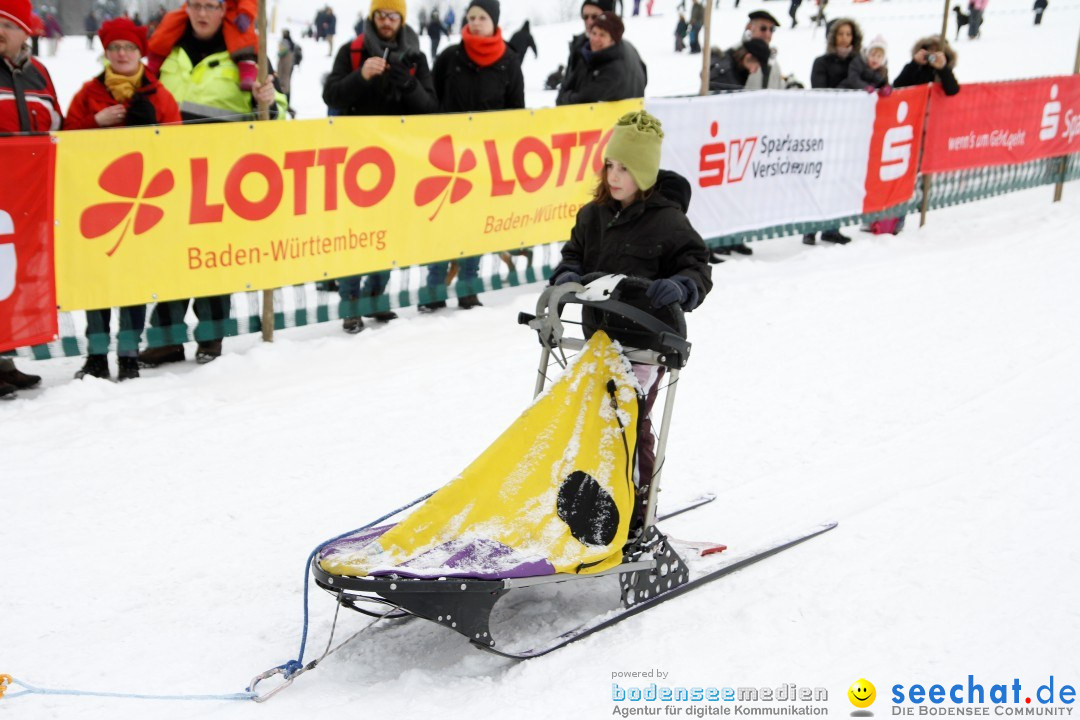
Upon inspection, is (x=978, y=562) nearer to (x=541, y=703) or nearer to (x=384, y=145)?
(x=541, y=703)

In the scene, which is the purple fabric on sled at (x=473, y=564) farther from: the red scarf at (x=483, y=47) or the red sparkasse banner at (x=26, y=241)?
the red scarf at (x=483, y=47)

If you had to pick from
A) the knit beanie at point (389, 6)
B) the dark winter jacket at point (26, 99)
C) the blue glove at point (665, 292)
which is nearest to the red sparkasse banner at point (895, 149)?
the knit beanie at point (389, 6)

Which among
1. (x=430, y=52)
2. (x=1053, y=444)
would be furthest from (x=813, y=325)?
(x=430, y=52)

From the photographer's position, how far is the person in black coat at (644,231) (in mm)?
3895

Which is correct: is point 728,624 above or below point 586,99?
below

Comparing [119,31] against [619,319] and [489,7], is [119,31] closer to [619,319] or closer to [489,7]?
[489,7]

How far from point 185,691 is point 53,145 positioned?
11.8 feet

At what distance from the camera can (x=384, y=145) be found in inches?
280

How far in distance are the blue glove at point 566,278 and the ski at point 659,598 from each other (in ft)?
4.12

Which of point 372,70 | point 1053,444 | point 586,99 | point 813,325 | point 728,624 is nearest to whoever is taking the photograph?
point 728,624

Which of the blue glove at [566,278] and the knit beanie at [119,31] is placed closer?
the blue glove at [566,278]

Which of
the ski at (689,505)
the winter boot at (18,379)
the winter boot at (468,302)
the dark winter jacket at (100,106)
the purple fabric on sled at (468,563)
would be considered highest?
the dark winter jacket at (100,106)

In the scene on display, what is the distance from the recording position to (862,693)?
3.36 metres

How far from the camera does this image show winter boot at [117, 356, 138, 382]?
6348 mm
